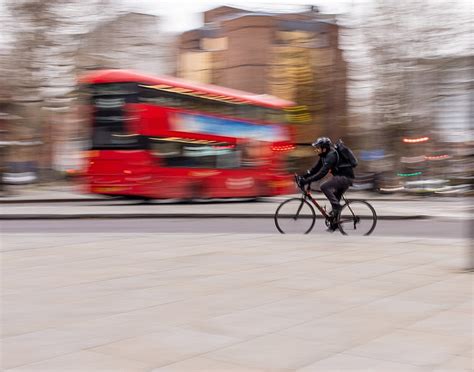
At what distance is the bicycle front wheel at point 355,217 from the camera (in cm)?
1216

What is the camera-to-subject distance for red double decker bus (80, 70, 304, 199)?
19.3 m

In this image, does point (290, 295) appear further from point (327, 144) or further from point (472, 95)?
point (327, 144)

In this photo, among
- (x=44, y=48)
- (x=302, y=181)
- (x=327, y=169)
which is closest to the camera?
(x=327, y=169)

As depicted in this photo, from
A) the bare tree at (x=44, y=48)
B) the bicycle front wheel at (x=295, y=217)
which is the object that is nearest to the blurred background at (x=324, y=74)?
the bare tree at (x=44, y=48)

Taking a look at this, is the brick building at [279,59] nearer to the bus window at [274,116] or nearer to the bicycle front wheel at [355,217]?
the bus window at [274,116]

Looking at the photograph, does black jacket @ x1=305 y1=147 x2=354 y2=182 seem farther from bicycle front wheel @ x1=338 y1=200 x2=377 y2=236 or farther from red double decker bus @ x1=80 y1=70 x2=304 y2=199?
red double decker bus @ x1=80 y1=70 x2=304 y2=199

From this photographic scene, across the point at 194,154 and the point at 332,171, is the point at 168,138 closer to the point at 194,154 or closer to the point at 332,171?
the point at 194,154

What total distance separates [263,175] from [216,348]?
18685 millimetres

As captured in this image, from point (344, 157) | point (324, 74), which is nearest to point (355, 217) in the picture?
point (344, 157)

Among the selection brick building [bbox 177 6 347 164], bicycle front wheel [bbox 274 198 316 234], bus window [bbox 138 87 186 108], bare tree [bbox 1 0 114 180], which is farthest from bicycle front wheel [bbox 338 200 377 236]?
brick building [bbox 177 6 347 164]

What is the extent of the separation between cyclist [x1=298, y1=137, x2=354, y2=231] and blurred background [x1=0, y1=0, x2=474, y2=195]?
10.3 metres

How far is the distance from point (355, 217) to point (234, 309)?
6894mm

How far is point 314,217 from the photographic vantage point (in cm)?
1211

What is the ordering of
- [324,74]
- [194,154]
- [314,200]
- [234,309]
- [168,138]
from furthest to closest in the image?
1. [324,74]
2. [194,154]
3. [168,138]
4. [314,200]
5. [234,309]
